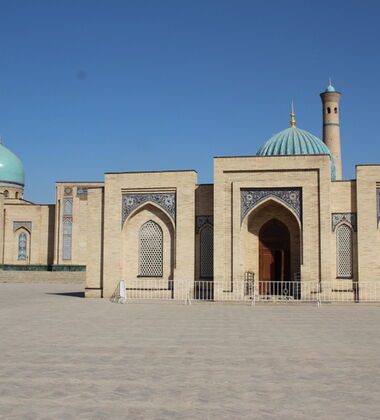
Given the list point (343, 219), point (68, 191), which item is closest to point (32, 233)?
point (68, 191)

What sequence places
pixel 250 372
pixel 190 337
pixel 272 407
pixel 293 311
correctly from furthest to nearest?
pixel 293 311, pixel 190 337, pixel 250 372, pixel 272 407

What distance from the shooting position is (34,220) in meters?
31.7

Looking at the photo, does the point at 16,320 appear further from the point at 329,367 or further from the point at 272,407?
the point at 272,407

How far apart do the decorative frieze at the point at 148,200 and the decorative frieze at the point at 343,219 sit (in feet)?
15.7

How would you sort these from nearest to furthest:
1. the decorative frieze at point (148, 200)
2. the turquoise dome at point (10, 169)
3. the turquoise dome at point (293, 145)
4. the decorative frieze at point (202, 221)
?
the decorative frieze at point (202, 221) < the decorative frieze at point (148, 200) < the turquoise dome at point (293, 145) < the turquoise dome at point (10, 169)

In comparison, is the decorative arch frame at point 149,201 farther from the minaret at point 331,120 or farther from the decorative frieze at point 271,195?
the minaret at point 331,120

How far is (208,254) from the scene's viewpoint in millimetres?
17812

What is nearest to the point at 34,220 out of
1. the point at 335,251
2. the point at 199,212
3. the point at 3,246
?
the point at 3,246

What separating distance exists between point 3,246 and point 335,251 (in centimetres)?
2022

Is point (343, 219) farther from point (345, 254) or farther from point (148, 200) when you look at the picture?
point (148, 200)

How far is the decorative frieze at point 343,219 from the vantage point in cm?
1697

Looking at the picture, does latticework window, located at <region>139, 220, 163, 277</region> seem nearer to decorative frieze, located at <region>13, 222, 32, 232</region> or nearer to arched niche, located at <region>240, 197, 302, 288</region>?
arched niche, located at <region>240, 197, 302, 288</region>

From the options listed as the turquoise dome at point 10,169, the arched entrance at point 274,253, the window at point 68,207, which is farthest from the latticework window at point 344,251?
the turquoise dome at point 10,169

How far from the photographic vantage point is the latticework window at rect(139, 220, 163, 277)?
60.1 feet
